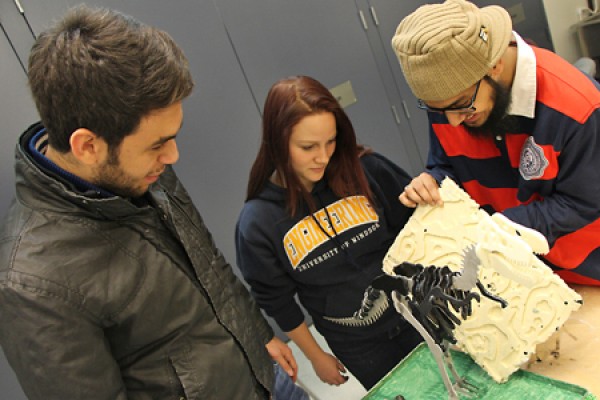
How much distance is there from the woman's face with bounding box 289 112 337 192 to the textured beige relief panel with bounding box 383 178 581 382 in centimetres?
34

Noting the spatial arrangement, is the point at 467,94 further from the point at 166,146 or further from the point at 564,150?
the point at 166,146

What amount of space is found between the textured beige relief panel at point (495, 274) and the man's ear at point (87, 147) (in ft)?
2.62

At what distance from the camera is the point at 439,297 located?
1.03 metres

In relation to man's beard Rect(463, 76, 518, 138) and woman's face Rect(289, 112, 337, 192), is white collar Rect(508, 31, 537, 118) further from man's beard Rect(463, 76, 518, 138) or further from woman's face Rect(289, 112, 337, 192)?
woman's face Rect(289, 112, 337, 192)

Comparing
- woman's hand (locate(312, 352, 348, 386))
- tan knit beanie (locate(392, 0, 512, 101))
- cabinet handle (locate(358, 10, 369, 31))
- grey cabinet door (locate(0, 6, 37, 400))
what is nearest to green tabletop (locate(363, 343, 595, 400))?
woman's hand (locate(312, 352, 348, 386))

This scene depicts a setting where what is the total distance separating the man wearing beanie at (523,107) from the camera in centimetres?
103

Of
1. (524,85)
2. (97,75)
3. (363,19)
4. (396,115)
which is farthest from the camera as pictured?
(396,115)

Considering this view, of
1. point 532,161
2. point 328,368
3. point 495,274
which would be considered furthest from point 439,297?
point 328,368

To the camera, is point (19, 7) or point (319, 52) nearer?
point (19, 7)

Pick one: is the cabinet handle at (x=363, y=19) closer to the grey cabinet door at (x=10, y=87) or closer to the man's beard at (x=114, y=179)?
the grey cabinet door at (x=10, y=87)

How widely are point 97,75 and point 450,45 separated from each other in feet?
2.49

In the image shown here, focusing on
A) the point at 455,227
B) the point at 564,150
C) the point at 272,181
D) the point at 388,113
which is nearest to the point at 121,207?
the point at 272,181

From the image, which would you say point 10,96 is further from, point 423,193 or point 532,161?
point 532,161

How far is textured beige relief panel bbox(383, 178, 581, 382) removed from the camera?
964 millimetres
